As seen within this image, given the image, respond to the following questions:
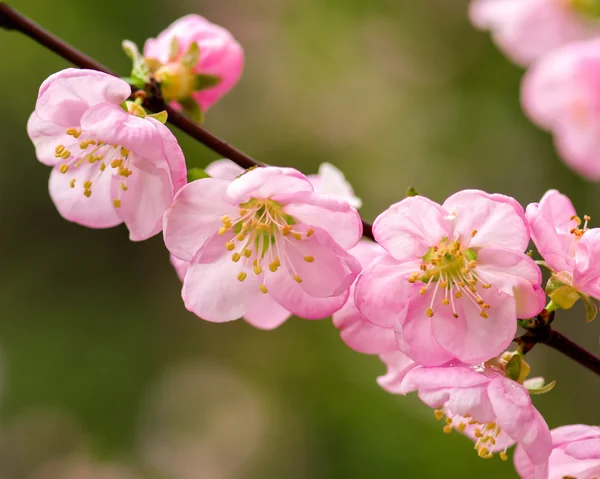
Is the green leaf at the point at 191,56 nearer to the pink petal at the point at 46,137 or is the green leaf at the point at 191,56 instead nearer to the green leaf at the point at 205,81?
the green leaf at the point at 205,81

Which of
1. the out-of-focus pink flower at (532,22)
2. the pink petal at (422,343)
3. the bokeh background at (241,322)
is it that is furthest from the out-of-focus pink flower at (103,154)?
the bokeh background at (241,322)

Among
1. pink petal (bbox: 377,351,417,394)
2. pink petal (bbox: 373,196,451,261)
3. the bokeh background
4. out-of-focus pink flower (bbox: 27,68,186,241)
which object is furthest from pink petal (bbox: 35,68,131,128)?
the bokeh background

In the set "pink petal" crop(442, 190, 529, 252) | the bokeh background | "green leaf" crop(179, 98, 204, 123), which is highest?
"pink petal" crop(442, 190, 529, 252)

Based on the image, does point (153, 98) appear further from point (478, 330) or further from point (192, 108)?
point (478, 330)

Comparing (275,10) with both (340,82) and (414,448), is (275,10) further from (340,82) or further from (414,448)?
(414,448)

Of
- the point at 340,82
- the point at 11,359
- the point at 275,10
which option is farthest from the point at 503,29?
the point at 11,359

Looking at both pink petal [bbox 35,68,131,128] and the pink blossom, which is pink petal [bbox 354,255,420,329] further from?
pink petal [bbox 35,68,131,128]

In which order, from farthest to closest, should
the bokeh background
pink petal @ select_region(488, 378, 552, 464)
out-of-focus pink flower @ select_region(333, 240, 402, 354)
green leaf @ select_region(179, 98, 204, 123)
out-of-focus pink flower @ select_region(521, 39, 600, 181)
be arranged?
the bokeh background
out-of-focus pink flower @ select_region(521, 39, 600, 181)
green leaf @ select_region(179, 98, 204, 123)
out-of-focus pink flower @ select_region(333, 240, 402, 354)
pink petal @ select_region(488, 378, 552, 464)

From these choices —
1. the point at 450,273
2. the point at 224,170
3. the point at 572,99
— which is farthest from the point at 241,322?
the point at 450,273
